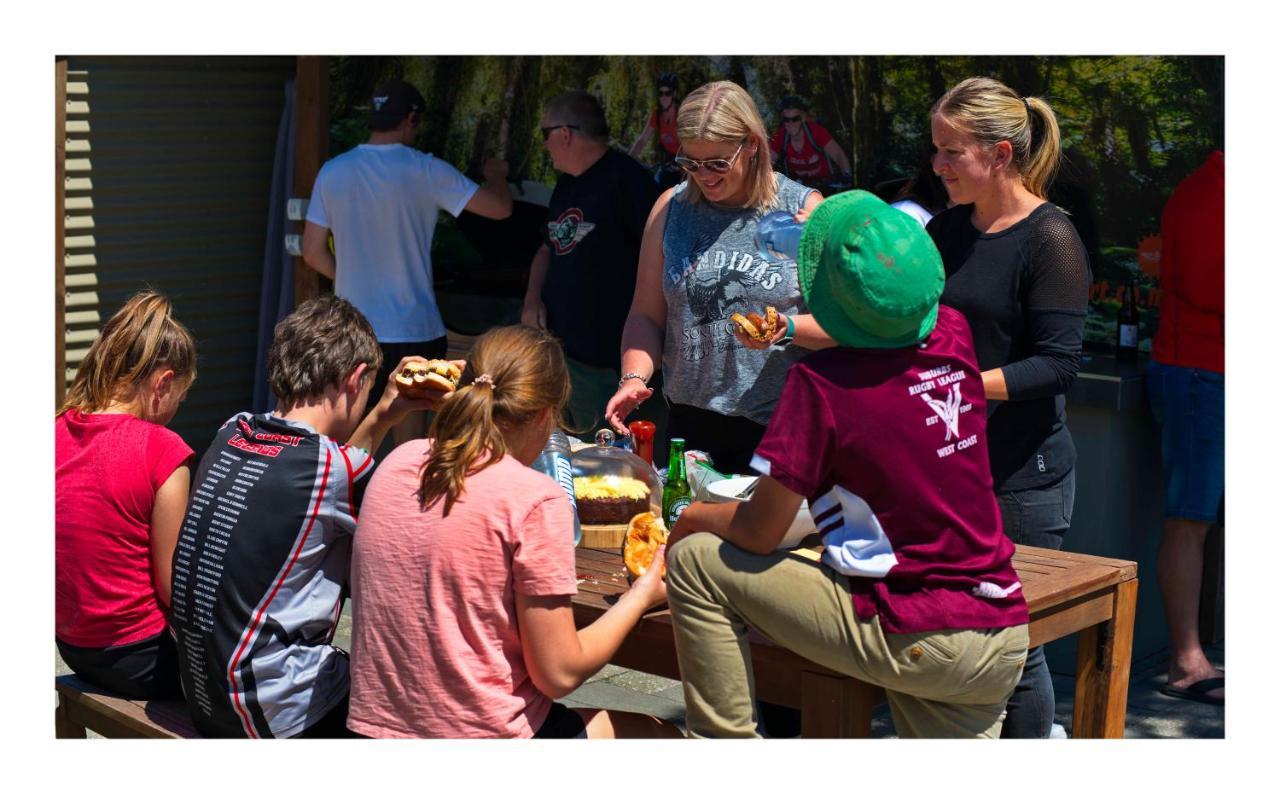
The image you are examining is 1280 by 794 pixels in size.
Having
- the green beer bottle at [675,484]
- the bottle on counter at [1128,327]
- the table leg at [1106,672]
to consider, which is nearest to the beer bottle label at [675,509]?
the green beer bottle at [675,484]

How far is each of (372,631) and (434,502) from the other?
0.26 m

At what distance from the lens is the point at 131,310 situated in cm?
333

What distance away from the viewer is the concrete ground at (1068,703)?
184 inches

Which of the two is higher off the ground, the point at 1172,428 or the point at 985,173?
the point at 985,173

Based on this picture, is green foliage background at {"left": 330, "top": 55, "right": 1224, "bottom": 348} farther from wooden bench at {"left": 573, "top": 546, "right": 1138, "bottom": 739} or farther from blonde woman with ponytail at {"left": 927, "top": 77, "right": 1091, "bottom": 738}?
wooden bench at {"left": 573, "top": 546, "right": 1138, "bottom": 739}

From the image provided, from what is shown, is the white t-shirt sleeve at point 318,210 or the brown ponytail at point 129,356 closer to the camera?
the brown ponytail at point 129,356

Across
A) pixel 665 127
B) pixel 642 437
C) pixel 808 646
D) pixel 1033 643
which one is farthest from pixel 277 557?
pixel 665 127

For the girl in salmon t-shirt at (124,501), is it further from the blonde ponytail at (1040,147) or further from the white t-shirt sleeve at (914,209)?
the white t-shirt sleeve at (914,209)

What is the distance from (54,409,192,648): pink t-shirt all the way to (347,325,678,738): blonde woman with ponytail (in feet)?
2.26

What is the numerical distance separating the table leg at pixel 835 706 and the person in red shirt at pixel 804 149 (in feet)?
12.6

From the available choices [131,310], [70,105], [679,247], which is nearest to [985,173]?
[679,247]

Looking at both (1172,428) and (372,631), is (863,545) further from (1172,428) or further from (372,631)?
(1172,428)

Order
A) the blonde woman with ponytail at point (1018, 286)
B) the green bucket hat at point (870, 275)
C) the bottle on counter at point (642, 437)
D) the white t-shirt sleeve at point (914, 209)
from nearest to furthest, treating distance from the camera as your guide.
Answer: the green bucket hat at point (870, 275) < the blonde woman with ponytail at point (1018, 286) < the bottle on counter at point (642, 437) < the white t-shirt sleeve at point (914, 209)

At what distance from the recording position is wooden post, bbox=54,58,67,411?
6.95m
